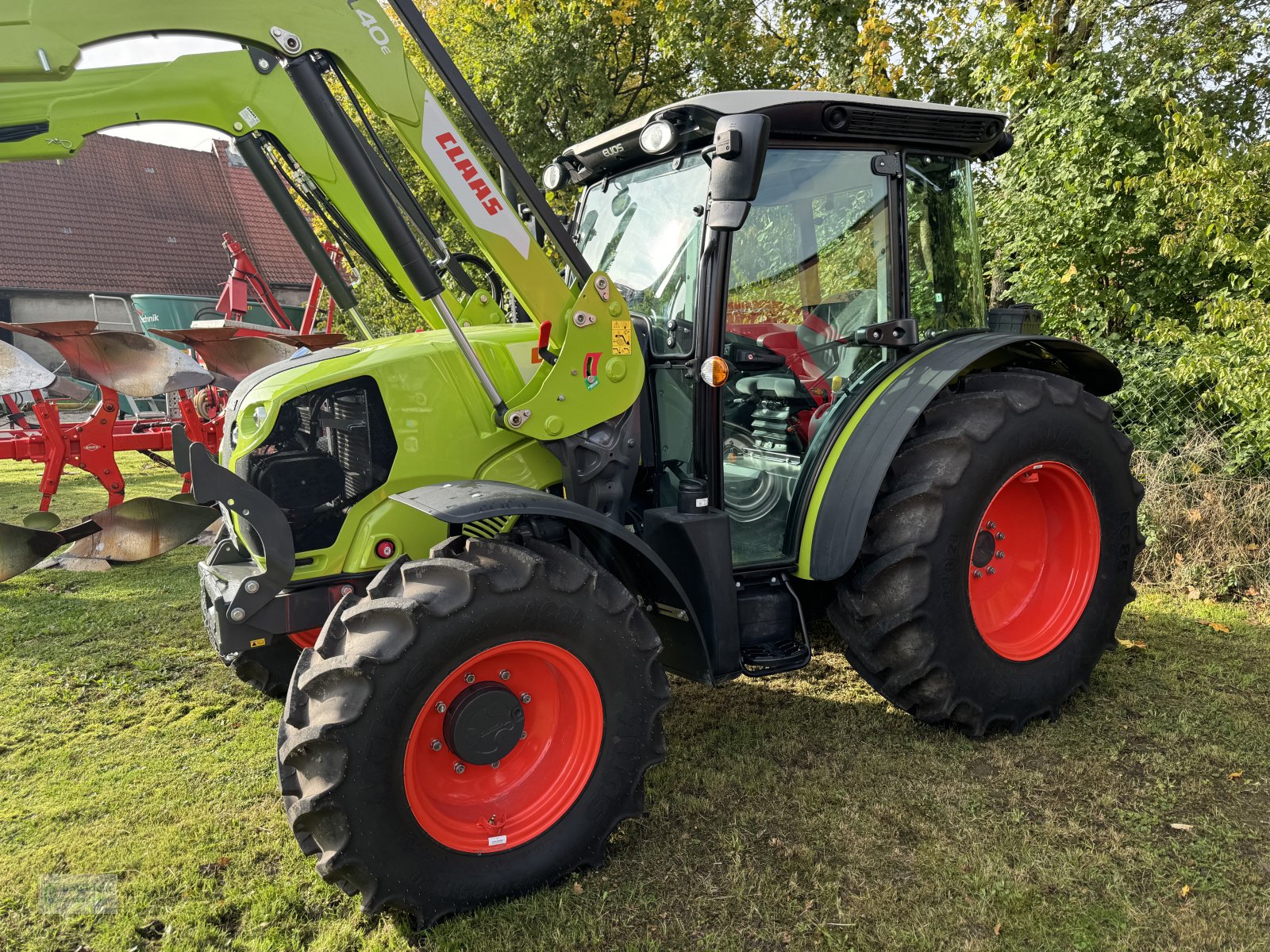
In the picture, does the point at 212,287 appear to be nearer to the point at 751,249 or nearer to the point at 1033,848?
the point at 751,249

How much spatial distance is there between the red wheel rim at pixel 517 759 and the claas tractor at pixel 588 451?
11 mm

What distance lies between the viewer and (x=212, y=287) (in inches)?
790

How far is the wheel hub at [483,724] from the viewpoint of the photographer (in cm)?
245

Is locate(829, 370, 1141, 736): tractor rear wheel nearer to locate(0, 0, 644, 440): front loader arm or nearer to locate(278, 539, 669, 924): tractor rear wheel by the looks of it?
locate(278, 539, 669, 924): tractor rear wheel

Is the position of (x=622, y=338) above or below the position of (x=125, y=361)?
above

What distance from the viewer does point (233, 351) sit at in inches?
251

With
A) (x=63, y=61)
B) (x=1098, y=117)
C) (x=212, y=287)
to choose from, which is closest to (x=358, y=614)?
(x=63, y=61)

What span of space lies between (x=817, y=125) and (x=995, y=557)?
6.06 feet

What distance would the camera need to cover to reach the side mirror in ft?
8.59

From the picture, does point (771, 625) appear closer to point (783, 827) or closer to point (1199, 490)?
point (783, 827)

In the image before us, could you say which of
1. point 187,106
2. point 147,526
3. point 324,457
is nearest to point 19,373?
point 147,526

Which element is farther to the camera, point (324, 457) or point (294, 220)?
point (294, 220)

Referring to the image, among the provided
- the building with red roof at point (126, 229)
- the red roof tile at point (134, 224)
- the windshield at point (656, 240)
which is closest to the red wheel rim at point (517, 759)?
the windshield at point (656, 240)

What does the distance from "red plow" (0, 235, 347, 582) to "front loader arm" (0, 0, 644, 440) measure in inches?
97.5
